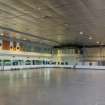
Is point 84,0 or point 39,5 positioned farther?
point 39,5

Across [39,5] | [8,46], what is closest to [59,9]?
[39,5]

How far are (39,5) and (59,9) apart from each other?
1.72 meters

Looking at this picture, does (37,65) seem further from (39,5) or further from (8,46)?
(39,5)

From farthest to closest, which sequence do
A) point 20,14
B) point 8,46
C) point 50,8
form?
point 8,46
point 20,14
point 50,8

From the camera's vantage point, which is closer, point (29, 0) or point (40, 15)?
point (29, 0)

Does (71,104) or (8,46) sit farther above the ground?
(8,46)

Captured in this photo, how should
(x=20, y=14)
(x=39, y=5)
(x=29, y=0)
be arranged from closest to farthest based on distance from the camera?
(x=29, y=0) < (x=39, y=5) < (x=20, y=14)

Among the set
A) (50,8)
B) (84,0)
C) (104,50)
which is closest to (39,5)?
(50,8)

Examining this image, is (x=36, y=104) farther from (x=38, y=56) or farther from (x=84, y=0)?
(x=38, y=56)

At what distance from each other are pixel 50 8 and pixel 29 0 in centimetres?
222

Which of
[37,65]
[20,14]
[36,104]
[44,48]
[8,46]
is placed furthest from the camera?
[44,48]

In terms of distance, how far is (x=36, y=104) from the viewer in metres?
7.40

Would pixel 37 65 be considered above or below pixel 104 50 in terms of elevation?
below

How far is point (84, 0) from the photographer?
1181cm
